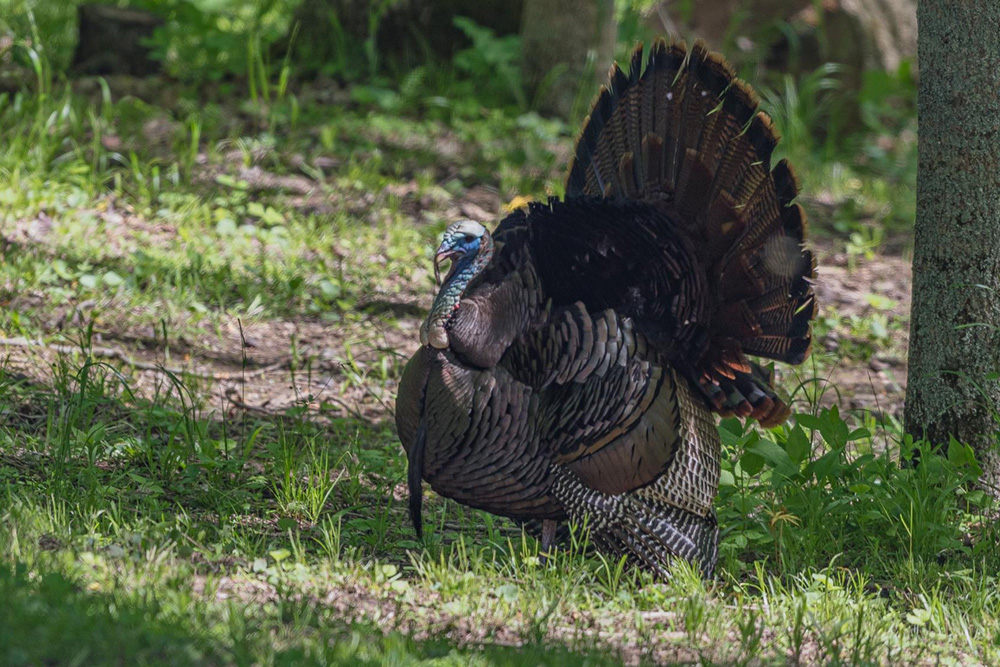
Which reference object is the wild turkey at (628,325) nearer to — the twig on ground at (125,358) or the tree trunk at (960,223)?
the tree trunk at (960,223)

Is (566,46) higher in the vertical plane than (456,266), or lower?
higher

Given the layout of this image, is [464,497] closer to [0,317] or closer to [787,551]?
[787,551]

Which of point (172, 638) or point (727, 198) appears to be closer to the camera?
point (172, 638)

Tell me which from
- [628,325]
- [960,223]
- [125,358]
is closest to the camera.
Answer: [628,325]

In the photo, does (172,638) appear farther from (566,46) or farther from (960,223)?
(566,46)

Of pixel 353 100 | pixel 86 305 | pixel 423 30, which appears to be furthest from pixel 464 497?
pixel 423 30

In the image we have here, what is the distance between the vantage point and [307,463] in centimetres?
463

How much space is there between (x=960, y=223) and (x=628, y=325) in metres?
1.35

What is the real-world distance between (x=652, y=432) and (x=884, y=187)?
16.9ft

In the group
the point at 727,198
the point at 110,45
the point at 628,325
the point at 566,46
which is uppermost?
the point at 566,46

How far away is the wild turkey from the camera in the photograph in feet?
13.0

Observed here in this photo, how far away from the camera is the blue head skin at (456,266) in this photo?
3.92 m

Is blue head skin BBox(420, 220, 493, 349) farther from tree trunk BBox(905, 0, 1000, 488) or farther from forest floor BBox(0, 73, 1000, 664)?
tree trunk BBox(905, 0, 1000, 488)

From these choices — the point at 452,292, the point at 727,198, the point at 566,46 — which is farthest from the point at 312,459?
the point at 566,46
